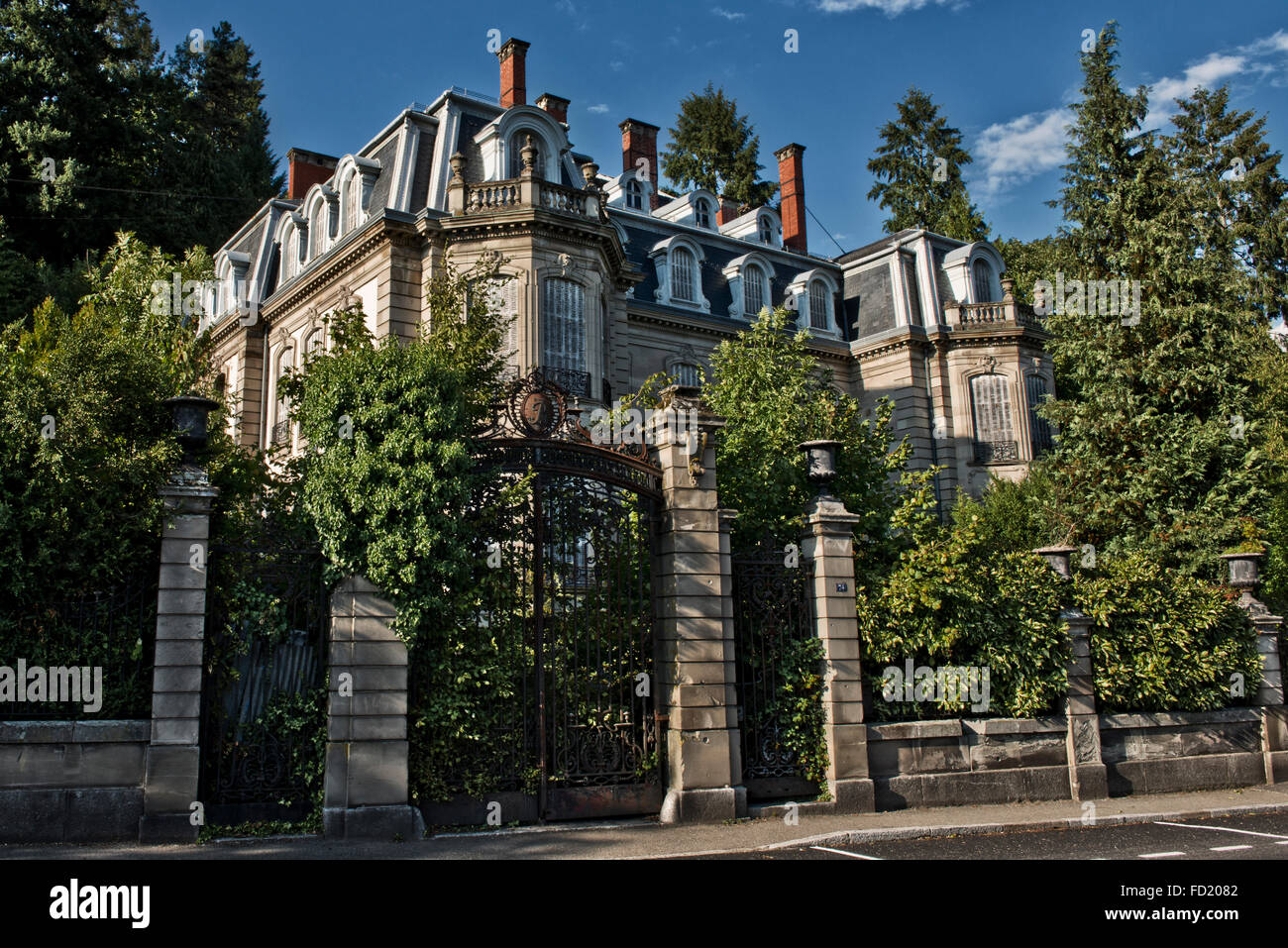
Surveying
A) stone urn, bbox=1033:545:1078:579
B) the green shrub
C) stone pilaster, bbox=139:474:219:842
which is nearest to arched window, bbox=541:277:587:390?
stone urn, bbox=1033:545:1078:579

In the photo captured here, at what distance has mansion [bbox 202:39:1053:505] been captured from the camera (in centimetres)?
2319

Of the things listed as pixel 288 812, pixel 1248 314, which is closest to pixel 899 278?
pixel 1248 314

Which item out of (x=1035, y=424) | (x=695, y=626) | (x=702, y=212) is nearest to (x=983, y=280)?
(x=1035, y=424)

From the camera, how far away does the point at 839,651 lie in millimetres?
11562

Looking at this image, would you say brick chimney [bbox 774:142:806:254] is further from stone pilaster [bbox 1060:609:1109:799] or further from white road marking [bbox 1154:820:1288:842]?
white road marking [bbox 1154:820:1288:842]

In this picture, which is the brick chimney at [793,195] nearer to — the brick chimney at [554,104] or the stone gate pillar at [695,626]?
the brick chimney at [554,104]

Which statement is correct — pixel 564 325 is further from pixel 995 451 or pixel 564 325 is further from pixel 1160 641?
pixel 995 451

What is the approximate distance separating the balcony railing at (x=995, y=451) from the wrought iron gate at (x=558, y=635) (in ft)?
81.1

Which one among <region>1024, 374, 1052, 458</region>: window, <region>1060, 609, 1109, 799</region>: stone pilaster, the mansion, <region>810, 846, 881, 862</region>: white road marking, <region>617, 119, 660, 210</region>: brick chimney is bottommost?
<region>810, 846, 881, 862</region>: white road marking

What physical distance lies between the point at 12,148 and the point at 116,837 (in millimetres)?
27428

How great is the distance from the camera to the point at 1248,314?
21.5m

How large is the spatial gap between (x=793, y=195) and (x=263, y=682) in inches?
1311

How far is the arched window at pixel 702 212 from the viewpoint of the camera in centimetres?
3825

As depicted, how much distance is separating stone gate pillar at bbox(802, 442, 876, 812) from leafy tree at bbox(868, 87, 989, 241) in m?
36.2
